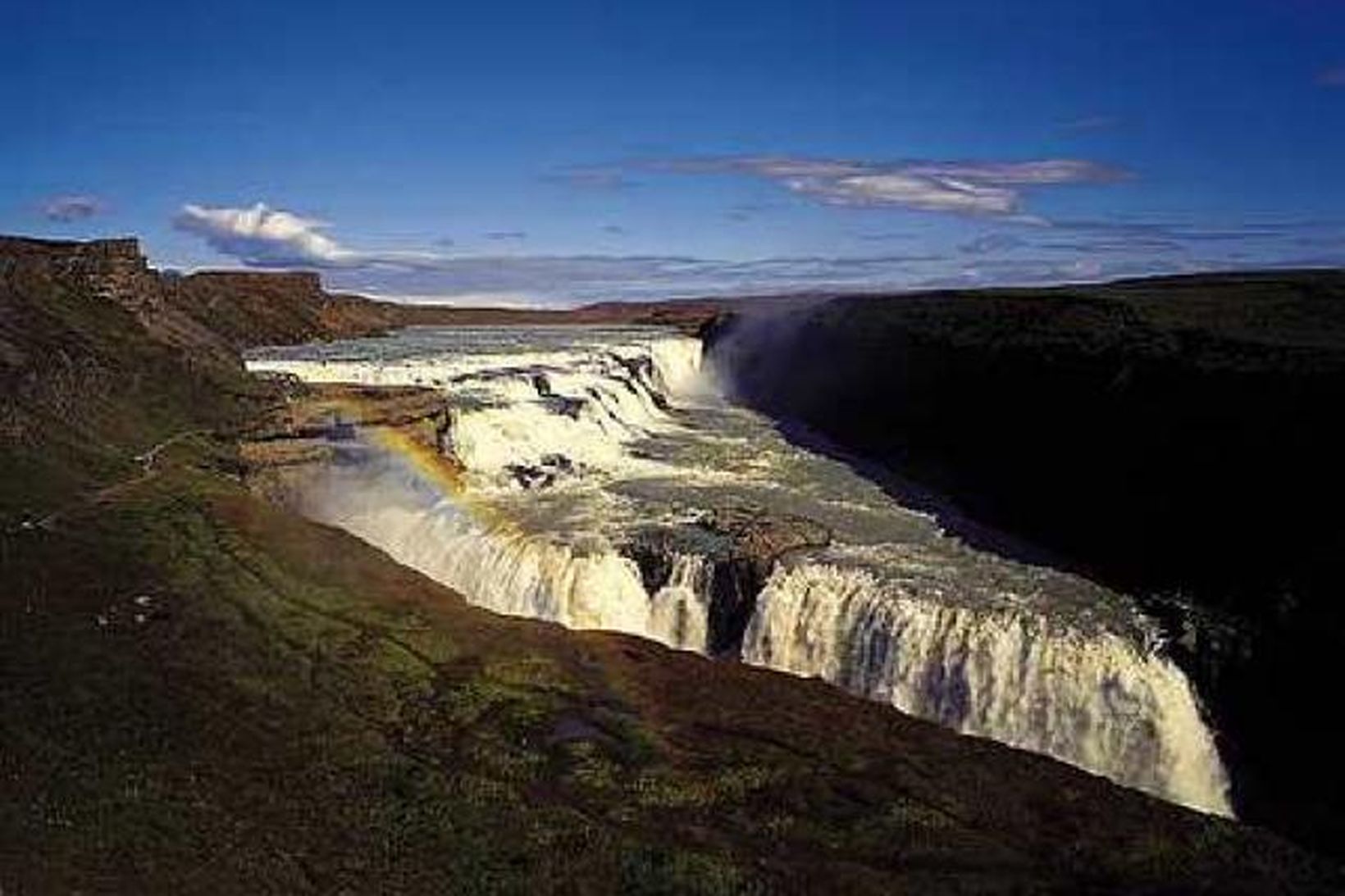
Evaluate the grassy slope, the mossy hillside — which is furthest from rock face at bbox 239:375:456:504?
the mossy hillside

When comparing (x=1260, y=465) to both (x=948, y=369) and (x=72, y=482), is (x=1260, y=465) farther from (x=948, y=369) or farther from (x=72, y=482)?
(x=72, y=482)

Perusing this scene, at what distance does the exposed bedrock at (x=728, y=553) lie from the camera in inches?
1147

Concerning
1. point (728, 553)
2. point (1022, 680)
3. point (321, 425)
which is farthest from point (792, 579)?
point (321, 425)

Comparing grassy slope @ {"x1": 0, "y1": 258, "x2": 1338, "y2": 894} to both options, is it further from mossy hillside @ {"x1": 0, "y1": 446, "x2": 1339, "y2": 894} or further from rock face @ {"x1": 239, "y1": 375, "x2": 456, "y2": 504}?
rock face @ {"x1": 239, "y1": 375, "x2": 456, "y2": 504}

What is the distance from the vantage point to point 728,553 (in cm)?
3003

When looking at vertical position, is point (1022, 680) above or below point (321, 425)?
below

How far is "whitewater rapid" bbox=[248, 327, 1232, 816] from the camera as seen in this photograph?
25.0 metres

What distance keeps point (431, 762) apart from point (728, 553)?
11.3 meters

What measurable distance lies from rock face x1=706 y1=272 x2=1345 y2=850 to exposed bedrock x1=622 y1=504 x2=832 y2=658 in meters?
4.95

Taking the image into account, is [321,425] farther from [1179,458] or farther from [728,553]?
[1179,458]

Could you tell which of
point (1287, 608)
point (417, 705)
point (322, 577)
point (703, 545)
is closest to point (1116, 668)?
point (1287, 608)

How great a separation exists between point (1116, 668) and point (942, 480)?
15383 millimetres

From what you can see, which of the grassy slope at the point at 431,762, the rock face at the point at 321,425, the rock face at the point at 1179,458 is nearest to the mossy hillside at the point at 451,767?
the grassy slope at the point at 431,762

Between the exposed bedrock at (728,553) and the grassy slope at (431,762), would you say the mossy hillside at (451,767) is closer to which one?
the grassy slope at (431,762)
